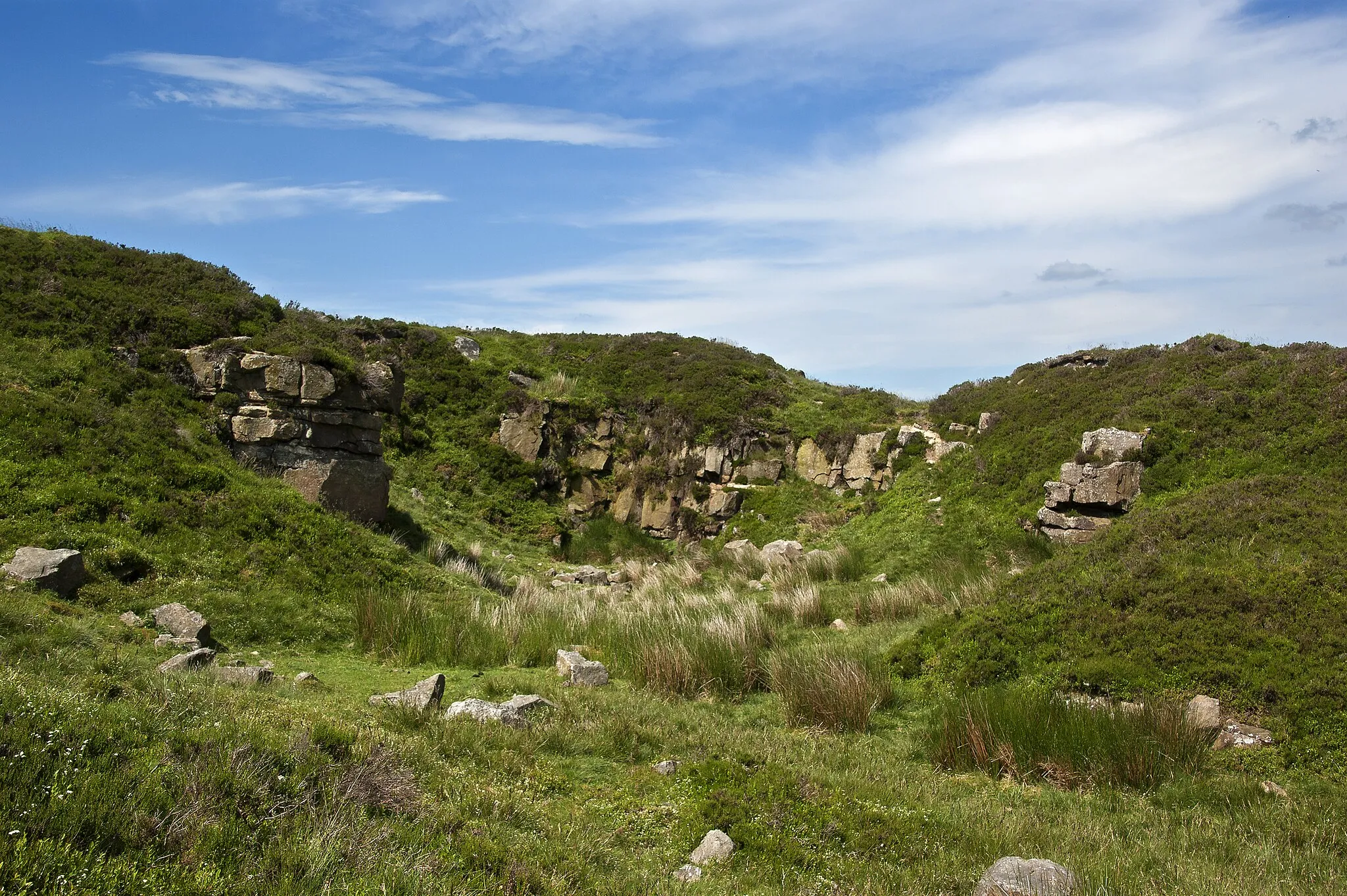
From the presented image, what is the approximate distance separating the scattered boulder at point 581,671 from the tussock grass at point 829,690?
209cm

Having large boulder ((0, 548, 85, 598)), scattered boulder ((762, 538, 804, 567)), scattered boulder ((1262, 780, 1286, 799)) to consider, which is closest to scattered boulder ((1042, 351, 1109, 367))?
scattered boulder ((762, 538, 804, 567))

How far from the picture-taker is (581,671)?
→ 9703mm

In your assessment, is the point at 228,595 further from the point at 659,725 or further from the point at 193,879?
the point at 193,879

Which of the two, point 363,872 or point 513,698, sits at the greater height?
point 363,872

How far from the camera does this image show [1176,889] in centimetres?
470

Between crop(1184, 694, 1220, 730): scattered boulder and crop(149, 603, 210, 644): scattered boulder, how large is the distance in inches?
420

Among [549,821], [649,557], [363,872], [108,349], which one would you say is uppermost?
[108,349]

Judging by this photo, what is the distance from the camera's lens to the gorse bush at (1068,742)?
6.97 meters

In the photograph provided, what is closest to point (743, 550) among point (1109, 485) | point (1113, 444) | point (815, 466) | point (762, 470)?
point (762, 470)

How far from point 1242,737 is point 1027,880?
4.24 m

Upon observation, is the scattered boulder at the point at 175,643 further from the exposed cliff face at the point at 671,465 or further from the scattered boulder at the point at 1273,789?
the exposed cliff face at the point at 671,465

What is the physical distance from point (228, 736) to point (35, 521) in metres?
8.22

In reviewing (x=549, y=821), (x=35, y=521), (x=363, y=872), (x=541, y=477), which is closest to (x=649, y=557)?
(x=541, y=477)

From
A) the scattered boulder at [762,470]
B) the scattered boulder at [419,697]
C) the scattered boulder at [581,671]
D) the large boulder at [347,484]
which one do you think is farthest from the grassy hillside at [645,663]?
the scattered boulder at [762,470]
